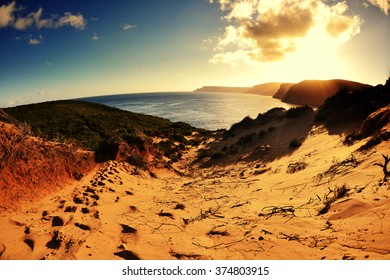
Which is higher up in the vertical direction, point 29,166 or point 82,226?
point 29,166

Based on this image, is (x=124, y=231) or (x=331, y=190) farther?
(x=331, y=190)

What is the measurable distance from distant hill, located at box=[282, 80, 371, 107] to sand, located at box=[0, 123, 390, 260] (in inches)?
3964

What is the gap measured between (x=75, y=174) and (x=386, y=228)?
8.79 metres

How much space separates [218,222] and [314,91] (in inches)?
4771

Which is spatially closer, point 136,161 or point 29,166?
point 29,166

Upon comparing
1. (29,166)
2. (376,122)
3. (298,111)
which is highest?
(298,111)

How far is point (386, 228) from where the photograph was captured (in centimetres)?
372

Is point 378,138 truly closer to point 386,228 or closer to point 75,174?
point 386,228

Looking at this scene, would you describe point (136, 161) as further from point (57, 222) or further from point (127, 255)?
point (127, 255)

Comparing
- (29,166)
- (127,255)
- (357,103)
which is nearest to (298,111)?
(357,103)

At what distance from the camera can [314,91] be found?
11125cm
